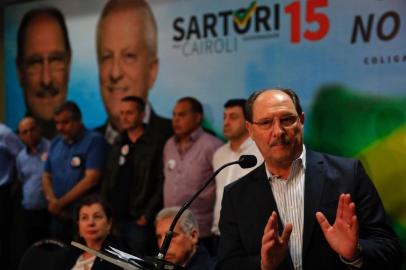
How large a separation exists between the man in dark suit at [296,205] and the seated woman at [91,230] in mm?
1506

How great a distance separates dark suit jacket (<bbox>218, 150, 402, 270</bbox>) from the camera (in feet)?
6.39

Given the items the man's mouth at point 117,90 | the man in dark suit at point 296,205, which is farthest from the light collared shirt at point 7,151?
the man in dark suit at point 296,205

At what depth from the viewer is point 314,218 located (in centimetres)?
197

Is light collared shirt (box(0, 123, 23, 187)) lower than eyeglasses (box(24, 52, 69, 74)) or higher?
lower

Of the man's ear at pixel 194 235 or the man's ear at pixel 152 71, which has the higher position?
the man's ear at pixel 152 71

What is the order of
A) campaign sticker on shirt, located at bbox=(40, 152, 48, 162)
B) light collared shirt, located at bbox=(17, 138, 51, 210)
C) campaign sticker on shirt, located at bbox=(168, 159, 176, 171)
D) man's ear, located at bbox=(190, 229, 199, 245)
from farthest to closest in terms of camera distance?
campaign sticker on shirt, located at bbox=(40, 152, 48, 162) < light collared shirt, located at bbox=(17, 138, 51, 210) < campaign sticker on shirt, located at bbox=(168, 159, 176, 171) < man's ear, located at bbox=(190, 229, 199, 245)

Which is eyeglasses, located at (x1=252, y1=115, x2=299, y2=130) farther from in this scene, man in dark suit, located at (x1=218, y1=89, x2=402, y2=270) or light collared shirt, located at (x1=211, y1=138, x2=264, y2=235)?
light collared shirt, located at (x1=211, y1=138, x2=264, y2=235)

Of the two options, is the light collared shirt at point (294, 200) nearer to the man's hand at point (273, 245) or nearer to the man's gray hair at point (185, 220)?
the man's hand at point (273, 245)

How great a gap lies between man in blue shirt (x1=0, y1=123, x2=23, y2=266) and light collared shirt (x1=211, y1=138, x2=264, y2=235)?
2330 millimetres

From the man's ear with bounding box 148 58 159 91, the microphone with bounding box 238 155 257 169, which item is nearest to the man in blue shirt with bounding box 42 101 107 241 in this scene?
the man's ear with bounding box 148 58 159 91

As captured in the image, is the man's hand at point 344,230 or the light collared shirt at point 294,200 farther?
the light collared shirt at point 294,200

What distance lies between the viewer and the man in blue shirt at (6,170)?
5777mm

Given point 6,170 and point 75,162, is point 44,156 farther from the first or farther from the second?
point 75,162

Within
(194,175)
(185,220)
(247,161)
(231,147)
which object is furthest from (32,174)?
(247,161)
